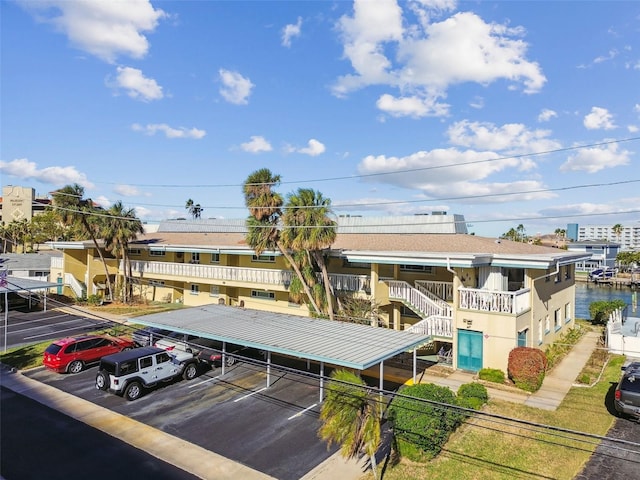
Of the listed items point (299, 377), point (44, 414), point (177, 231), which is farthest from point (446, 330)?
point (177, 231)

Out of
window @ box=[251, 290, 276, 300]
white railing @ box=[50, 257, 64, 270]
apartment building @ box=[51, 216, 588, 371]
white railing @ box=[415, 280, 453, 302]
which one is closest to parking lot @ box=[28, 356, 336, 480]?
apartment building @ box=[51, 216, 588, 371]

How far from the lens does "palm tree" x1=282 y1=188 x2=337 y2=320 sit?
22672 millimetres

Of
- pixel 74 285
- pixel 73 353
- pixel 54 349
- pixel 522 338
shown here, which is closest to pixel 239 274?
pixel 73 353

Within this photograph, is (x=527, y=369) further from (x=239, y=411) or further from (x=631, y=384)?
(x=239, y=411)

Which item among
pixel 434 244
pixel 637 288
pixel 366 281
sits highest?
pixel 434 244

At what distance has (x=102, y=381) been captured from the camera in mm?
18469

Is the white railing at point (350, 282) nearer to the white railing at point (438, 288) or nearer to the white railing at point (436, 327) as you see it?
the white railing at point (438, 288)

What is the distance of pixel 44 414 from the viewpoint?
53.7ft

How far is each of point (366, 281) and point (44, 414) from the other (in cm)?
1667

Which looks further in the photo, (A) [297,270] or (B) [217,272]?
(B) [217,272]

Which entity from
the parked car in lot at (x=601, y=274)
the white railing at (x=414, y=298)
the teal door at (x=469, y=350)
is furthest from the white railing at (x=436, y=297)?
the parked car in lot at (x=601, y=274)

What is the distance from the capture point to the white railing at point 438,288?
23984 mm

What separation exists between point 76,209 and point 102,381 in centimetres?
2440

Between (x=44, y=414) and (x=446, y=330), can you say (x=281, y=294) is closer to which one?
(x=446, y=330)
